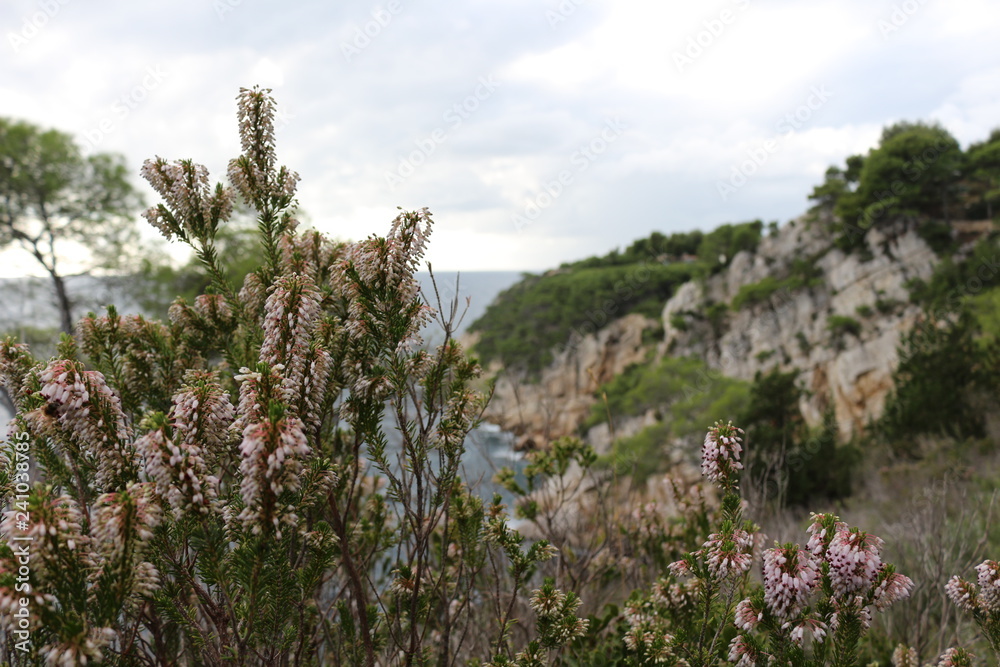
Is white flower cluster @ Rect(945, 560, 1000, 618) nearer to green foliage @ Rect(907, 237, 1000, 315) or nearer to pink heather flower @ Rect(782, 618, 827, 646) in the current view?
pink heather flower @ Rect(782, 618, 827, 646)

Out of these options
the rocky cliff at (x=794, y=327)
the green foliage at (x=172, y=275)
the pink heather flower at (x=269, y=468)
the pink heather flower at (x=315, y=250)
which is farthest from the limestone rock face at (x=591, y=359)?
the pink heather flower at (x=269, y=468)

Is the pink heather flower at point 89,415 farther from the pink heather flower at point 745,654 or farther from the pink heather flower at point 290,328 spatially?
the pink heather flower at point 745,654

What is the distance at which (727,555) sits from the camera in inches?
76.7

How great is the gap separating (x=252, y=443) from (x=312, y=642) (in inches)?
59.1

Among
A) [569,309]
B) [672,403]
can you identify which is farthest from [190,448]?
[569,309]

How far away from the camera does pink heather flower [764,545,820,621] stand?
1793 millimetres

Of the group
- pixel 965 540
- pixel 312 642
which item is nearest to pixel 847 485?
pixel 965 540

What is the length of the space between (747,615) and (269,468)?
1.69 meters

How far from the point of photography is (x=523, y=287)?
60.5 metres

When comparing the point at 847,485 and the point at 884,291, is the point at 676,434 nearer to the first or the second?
the point at 847,485

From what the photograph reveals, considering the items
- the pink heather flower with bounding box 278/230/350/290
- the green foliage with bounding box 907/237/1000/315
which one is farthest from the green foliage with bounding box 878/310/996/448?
the pink heather flower with bounding box 278/230/350/290

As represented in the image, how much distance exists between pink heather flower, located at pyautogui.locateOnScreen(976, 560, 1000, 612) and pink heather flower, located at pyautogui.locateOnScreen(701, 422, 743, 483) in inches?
A: 39.1

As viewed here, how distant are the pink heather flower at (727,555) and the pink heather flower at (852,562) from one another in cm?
27

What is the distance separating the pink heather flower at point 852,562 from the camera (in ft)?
5.82
